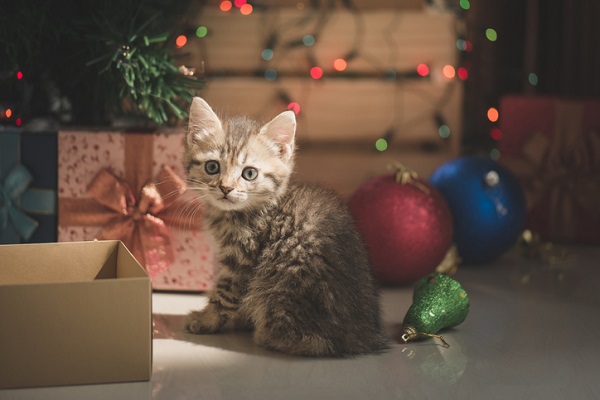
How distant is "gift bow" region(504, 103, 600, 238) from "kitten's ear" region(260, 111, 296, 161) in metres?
1.10

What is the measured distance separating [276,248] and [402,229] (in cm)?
52

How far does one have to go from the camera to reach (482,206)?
2.31 m

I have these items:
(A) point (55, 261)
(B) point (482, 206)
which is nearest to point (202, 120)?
(A) point (55, 261)

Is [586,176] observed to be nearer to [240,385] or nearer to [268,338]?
[268,338]

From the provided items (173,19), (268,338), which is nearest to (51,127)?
(173,19)

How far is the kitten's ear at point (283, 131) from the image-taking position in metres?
1.73

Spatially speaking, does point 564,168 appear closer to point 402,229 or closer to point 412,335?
point 402,229

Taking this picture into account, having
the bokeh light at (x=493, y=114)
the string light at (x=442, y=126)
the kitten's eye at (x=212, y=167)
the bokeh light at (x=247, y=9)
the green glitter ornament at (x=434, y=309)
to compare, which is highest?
the bokeh light at (x=247, y=9)

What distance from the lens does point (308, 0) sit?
311 cm

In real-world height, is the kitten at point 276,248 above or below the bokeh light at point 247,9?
below

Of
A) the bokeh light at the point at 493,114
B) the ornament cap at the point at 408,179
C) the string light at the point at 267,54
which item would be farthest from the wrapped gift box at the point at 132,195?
the bokeh light at the point at 493,114

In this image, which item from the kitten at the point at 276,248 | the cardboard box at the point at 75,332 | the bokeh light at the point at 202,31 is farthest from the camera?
the bokeh light at the point at 202,31

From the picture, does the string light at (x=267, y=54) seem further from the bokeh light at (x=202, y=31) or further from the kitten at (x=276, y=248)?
the kitten at (x=276, y=248)

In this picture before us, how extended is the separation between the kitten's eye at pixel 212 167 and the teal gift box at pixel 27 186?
0.48 meters
